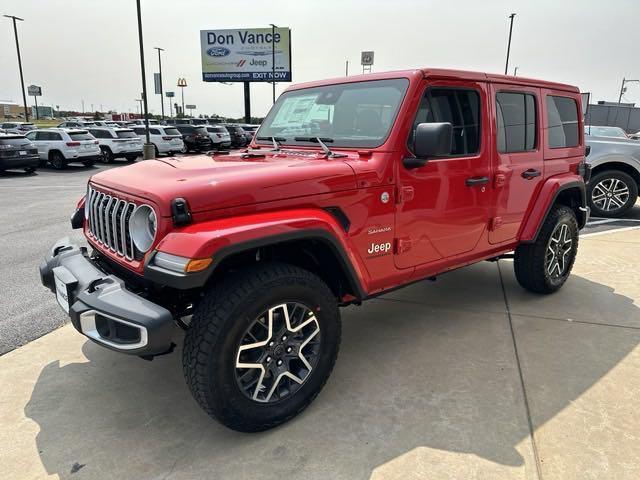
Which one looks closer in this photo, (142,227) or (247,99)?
(142,227)

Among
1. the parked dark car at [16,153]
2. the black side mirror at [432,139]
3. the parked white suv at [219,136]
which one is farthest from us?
the parked white suv at [219,136]

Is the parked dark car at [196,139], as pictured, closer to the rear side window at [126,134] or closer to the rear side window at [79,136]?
the rear side window at [126,134]

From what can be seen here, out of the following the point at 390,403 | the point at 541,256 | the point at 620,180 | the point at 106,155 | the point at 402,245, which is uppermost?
the point at 402,245

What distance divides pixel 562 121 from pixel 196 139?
869 inches

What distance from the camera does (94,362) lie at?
3.33 m

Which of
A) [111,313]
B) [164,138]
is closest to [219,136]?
[164,138]

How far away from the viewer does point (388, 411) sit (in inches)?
109

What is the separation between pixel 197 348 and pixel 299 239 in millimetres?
732

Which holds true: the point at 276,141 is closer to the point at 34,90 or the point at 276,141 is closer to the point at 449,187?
the point at 449,187

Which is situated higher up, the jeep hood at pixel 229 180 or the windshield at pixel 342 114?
the windshield at pixel 342 114

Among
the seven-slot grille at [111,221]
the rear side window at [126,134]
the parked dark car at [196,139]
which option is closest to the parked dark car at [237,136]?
the parked dark car at [196,139]

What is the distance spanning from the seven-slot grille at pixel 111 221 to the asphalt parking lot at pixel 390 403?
0.95 m

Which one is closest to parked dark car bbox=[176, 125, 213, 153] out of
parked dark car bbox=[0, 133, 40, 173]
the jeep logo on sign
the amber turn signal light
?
parked dark car bbox=[0, 133, 40, 173]

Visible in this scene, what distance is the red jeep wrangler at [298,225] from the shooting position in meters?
2.28
